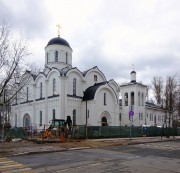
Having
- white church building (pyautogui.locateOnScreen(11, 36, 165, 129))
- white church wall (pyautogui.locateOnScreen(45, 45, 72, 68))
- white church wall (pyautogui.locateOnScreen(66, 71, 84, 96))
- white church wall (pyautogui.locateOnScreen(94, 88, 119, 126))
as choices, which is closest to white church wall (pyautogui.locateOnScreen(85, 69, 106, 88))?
white church building (pyautogui.locateOnScreen(11, 36, 165, 129))

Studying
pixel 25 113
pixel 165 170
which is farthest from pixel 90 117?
pixel 165 170

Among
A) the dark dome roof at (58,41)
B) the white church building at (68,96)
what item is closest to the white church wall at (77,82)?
the white church building at (68,96)

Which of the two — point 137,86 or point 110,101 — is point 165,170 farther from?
point 137,86

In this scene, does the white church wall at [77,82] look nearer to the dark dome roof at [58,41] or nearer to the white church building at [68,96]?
the white church building at [68,96]

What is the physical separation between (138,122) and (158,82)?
1771cm

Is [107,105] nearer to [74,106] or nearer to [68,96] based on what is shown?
[74,106]

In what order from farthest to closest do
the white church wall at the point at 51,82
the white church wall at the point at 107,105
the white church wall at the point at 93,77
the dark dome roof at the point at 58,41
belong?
the dark dome roof at the point at 58,41, the white church wall at the point at 93,77, the white church wall at the point at 107,105, the white church wall at the point at 51,82

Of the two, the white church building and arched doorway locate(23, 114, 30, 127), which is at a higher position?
the white church building

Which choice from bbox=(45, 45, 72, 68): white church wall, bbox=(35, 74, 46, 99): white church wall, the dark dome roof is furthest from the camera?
the dark dome roof

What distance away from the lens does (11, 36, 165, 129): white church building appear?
47719 millimetres

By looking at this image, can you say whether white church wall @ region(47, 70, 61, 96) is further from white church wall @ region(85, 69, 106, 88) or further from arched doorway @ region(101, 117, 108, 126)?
arched doorway @ region(101, 117, 108, 126)

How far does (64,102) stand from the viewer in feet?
153

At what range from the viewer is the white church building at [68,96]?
47.7m

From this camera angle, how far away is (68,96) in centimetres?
4775
